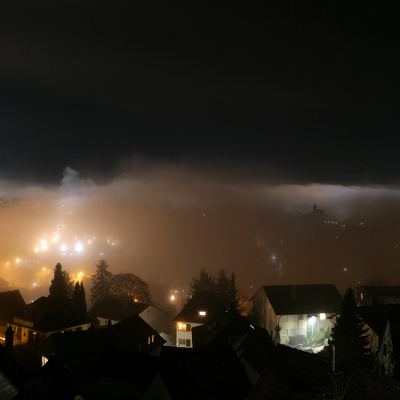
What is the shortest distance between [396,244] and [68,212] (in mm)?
139489

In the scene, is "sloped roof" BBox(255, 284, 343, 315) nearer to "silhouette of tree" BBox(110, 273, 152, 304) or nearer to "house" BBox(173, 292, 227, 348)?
"house" BBox(173, 292, 227, 348)

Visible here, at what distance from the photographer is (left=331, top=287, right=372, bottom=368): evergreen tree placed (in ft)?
100

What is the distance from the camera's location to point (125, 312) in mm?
54156

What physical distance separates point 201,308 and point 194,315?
1.77 meters

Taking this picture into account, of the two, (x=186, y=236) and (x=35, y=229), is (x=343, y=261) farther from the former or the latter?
(x=35, y=229)

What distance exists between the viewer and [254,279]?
108 m

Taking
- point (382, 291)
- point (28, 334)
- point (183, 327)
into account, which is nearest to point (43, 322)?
point (28, 334)

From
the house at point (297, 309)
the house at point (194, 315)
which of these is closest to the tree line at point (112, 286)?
the house at point (194, 315)

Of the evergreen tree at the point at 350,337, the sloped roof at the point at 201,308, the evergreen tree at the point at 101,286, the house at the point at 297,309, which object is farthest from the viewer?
the evergreen tree at the point at 101,286

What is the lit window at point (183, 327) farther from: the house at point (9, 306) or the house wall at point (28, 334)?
the house at point (9, 306)

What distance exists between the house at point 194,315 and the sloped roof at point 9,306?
77.3ft

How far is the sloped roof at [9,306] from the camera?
Answer: 5055cm

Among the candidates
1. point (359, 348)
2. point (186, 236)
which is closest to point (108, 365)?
point (359, 348)

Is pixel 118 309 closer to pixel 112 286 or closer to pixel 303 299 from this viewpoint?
pixel 112 286
